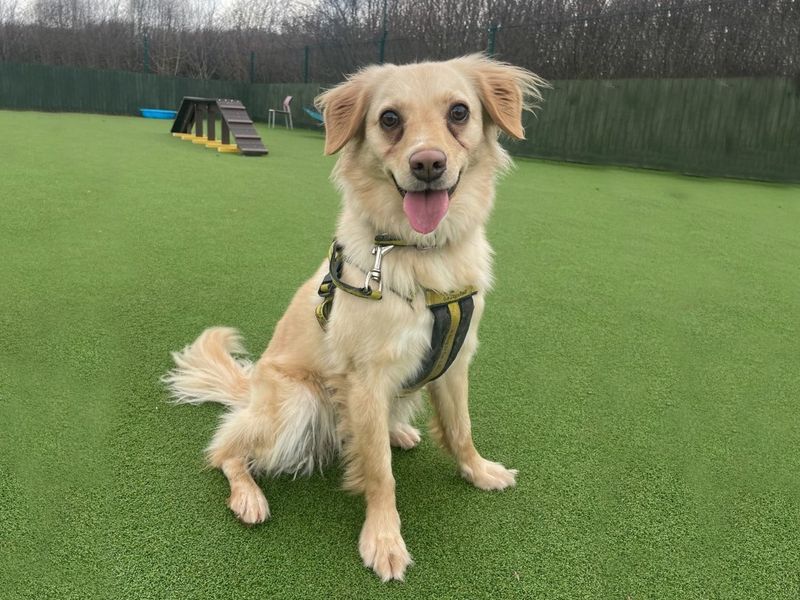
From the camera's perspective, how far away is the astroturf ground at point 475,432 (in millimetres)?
1630

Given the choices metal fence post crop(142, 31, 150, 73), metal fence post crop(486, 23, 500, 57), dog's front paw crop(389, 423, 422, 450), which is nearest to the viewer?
dog's front paw crop(389, 423, 422, 450)

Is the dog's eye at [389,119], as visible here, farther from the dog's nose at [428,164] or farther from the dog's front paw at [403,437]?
the dog's front paw at [403,437]

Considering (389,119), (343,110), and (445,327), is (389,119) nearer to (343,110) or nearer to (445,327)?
(343,110)

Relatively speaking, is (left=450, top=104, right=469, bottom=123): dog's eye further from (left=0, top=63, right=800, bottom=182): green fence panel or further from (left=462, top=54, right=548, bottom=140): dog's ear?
(left=0, top=63, right=800, bottom=182): green fence panel

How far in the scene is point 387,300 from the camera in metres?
1.73

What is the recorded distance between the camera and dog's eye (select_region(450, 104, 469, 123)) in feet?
6.07

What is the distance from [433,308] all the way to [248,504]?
34.0 inches

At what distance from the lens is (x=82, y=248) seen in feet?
13.5

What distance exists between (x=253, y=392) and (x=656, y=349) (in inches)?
88.0

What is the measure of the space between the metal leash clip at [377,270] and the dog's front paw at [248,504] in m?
0.78

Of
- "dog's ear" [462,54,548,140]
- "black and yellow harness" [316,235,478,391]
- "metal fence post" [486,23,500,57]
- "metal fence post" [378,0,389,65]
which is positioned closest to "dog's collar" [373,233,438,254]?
"black and yellow harness" [316,235,478,391]

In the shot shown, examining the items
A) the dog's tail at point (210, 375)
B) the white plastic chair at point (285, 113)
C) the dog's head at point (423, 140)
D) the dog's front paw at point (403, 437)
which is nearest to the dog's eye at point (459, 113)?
the dog's head at point (423, 140)

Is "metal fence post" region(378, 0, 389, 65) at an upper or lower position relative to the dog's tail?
upper

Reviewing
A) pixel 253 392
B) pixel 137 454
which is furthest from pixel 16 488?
pixel 253 392
